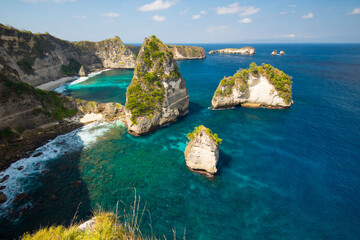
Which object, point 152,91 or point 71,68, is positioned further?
point 71,68

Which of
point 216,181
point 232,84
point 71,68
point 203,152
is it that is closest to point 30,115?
point 203,152

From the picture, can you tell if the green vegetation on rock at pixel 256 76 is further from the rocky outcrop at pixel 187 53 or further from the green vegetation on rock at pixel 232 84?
the rocky outcrop at pixel 187 53

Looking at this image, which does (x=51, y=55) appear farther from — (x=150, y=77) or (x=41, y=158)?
(x=41, y=158)

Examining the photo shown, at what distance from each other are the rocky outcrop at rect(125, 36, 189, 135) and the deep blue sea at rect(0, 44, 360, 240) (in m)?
2.89

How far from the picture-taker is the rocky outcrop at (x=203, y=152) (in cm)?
2350

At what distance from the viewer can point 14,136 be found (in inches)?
1234

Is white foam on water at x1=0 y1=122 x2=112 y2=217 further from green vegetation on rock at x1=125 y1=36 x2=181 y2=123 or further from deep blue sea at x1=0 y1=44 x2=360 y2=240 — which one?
green vegetation on rock at x1=125 y1=36 x2=181 y2=123

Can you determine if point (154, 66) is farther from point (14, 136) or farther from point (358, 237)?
point (358, 237)

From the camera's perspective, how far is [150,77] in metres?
36.6

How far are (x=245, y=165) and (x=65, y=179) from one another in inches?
1078

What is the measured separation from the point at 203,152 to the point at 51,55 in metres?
85.7

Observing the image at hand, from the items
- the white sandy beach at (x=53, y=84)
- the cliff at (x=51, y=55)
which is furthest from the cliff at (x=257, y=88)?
the white sandy beach at (x=53, y=84)

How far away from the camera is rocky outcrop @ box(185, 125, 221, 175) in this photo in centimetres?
2350

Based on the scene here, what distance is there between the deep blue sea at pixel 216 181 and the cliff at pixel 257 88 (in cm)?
690
